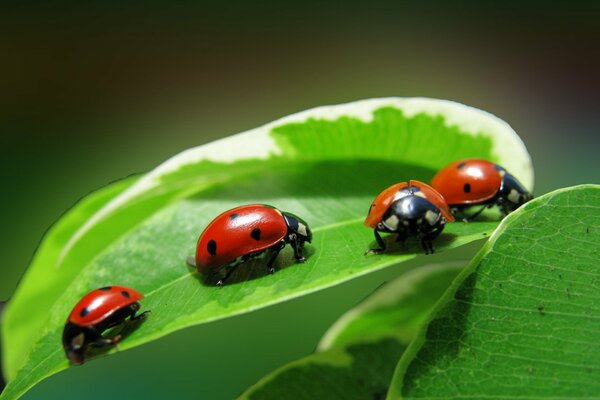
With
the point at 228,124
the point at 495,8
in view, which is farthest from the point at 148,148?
the point at 495,8

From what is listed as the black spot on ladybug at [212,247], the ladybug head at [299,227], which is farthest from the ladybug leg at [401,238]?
the black spot on ladybug at [212,247]

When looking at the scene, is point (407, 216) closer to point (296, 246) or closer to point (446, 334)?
point (296, 246)

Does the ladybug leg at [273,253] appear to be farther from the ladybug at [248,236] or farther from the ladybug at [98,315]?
the ladybug at [98,315]

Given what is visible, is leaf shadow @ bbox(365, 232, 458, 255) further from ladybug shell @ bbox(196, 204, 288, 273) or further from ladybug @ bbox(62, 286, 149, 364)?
ladybug @ bbox(62, 286, 149, 364)

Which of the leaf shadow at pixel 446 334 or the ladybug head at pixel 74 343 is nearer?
the leaf shadow at pixel 446 334

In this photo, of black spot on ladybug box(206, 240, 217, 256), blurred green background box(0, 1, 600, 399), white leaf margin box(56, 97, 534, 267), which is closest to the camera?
black spot on ladybug box(206, 240, 217, 256)

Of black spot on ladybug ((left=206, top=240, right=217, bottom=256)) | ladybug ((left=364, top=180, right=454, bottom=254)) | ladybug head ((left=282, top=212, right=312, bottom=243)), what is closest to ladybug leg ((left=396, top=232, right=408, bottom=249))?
ladybug ((left=364, top=180, right=454, bottom=254))

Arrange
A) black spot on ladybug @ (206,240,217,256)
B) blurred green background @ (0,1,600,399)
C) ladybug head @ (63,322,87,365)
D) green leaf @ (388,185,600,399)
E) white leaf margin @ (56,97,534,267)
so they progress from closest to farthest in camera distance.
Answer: green leaf @ (388,185,600,399) < ladybug head @ (63,322,87,365) < black spot on ladybug @ (206,240,217,256) < white leaf margin @ (56,97,534,267) < blurred green background @ (0,1,600,399)

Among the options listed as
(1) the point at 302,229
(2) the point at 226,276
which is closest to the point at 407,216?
(1) the point at 302,229
